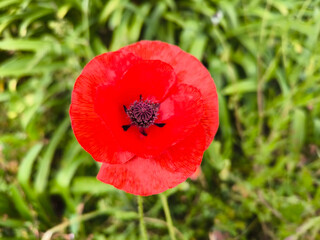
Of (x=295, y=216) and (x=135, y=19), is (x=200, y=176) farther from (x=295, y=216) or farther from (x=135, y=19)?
(x=135, y=19)

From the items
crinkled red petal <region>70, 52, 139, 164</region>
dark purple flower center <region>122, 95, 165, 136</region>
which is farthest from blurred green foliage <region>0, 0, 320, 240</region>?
crinkled red petal <region>70, 52, 139, 164</region>

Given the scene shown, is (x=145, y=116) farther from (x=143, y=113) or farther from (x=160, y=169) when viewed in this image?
(x=160, y=169)

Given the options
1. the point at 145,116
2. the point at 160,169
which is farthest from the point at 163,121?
the point at 160,169

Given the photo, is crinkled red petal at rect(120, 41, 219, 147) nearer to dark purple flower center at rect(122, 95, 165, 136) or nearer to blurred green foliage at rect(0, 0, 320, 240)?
dark purple flower center at rect(122, 95, 165, 136)

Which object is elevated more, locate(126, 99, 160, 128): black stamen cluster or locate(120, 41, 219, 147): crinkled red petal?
locate(120, 41, 219, 147): crinkled red petal

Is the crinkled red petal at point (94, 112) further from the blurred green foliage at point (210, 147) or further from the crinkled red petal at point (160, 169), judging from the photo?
the blurred green foliage at point (210, 147)
